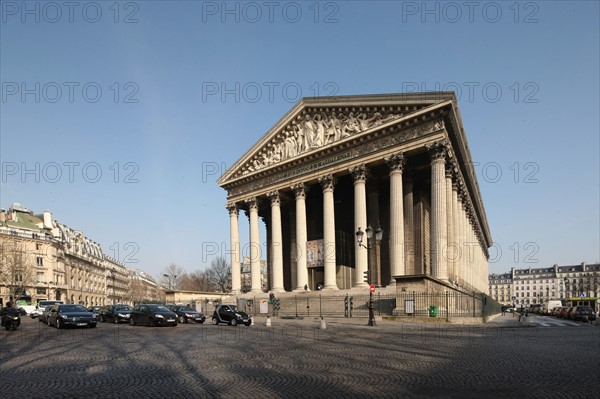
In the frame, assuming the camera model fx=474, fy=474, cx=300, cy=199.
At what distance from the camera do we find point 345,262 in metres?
53.3

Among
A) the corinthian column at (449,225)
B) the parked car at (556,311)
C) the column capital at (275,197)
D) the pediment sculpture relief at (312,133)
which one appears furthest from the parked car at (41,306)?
the parked car at (556,311)

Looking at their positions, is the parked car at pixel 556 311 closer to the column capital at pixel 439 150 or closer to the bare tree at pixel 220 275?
the column capital at pixel 439 150

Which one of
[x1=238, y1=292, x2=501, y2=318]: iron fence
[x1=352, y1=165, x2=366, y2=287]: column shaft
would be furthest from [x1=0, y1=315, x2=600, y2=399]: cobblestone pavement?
[x1=352, y1=165, x2=366, y2=287]: column shaft

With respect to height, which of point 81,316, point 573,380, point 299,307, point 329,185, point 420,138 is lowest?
point 299,307

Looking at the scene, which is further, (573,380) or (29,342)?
(29,342)

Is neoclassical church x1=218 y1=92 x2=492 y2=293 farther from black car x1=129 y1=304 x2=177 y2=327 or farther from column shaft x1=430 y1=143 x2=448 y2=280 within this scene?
black car x1=129 y1=304 x2=177 y2=327

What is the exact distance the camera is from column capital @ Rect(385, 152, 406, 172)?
133 ft

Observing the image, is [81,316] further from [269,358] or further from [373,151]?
[373,151]

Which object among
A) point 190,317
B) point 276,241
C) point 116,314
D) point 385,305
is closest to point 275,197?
point 276,241

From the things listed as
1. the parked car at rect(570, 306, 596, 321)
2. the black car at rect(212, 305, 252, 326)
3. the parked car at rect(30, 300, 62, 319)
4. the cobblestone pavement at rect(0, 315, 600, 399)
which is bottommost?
the parked car at rect(570, 306, 596, 321)

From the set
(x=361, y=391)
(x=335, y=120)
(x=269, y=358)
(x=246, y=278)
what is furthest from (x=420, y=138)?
(x=246, y=278)

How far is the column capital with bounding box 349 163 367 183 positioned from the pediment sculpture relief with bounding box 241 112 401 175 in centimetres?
330

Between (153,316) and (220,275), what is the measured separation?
308 ft

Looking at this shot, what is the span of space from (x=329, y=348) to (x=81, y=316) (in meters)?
18.0
